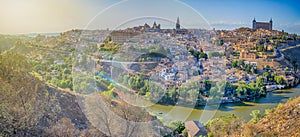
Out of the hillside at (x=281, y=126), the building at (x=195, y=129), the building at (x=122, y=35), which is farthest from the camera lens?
the building at (x=195, y=129)

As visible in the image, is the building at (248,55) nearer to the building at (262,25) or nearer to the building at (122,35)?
the building at (122,35)

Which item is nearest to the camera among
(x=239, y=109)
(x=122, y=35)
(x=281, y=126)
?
(x=281, y=126)

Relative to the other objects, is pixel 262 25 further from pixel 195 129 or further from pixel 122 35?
pixel 122 35

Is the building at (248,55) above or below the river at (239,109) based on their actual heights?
above

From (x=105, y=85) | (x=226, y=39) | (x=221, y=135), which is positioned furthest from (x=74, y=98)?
(x=226, y=39)

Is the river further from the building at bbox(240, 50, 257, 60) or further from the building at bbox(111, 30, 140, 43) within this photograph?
the building at bbox(240, 50, 257, 60)

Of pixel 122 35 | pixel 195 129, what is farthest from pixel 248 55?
pixel 122 35

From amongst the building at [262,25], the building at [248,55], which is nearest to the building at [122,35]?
the building at [248,55]

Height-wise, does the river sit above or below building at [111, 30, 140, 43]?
below

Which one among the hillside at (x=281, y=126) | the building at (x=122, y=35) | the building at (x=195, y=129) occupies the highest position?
the building at (x=122, y=35)

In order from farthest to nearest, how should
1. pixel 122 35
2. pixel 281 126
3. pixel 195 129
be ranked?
pixel 195 129 < pixel 122 35 < pixel 281 126

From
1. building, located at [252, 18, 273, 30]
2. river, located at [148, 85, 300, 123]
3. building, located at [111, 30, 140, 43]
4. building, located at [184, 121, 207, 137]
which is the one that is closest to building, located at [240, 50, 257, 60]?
river, located at [148, 85, 300, 123]
